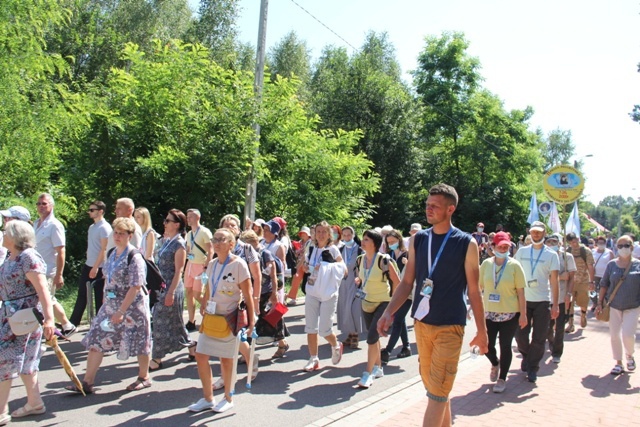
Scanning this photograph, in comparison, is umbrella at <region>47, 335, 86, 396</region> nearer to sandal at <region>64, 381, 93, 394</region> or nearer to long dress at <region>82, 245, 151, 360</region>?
sandal at <region>64, 381, 93, 394</region>

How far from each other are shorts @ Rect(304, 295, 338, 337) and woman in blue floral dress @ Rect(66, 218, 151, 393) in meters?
2.16

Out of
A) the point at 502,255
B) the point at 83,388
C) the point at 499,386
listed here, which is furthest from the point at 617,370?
the point at 83,388

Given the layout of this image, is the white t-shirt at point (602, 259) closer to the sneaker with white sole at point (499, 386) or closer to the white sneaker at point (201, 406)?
the sneaker with white sole at point (499, 386)

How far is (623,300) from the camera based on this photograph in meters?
8.15

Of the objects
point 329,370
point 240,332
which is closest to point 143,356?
point 240,332

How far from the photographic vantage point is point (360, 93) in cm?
3334

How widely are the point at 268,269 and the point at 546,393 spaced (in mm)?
3682

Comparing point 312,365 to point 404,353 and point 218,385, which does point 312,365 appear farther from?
point 404,353

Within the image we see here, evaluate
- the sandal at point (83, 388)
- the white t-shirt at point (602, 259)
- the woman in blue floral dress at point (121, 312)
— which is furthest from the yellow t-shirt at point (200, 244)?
the white t-shirt at point (602, 259)

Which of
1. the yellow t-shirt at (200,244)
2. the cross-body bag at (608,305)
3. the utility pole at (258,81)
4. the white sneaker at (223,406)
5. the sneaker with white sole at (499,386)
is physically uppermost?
the utility pole at (258,81)

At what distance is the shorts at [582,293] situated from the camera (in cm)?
1189

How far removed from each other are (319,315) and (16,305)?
3.67 meters

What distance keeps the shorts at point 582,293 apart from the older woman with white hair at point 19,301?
1021cm

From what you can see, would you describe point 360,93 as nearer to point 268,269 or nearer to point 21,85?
point 21,85
